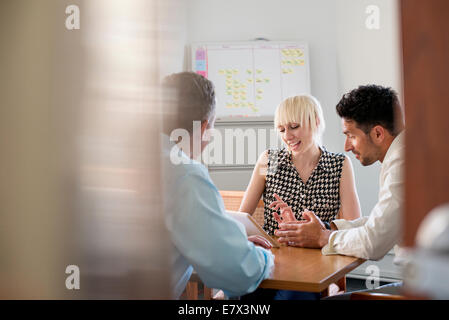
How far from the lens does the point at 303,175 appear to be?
212 centimetres

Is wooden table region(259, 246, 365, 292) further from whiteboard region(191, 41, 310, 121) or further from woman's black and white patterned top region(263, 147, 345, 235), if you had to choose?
whiteboard region(191, 41, 310, 121)

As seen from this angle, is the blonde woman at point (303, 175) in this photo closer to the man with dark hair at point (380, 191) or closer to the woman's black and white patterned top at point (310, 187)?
the woman's black and white patterned top at point (310, 187)

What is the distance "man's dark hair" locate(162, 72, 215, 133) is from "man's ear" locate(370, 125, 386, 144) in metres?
0.76

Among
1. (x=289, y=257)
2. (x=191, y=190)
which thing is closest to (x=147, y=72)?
(x=191, y=190)

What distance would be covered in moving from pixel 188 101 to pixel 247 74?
2.23 m

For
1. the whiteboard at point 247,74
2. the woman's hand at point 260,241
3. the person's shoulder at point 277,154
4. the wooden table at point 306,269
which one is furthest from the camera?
the whiteboard at point 247,74

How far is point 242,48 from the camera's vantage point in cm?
338

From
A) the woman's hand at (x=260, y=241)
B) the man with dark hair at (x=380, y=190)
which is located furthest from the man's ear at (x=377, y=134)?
the woman's hand at (x=260, y=241)

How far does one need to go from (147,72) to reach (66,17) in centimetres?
23

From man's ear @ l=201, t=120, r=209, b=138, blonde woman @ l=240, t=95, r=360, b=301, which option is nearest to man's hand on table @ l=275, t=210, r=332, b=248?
blonde woman @ l=240, t=95, r=360, b=301

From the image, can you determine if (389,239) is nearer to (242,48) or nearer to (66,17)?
(66,17)

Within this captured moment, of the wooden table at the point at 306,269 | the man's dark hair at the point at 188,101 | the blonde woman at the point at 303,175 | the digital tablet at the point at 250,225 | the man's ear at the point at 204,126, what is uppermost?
the man's dark hair at the point at 188,101

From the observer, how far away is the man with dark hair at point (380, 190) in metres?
1.46

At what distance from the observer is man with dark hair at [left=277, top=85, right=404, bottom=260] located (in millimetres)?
1465
